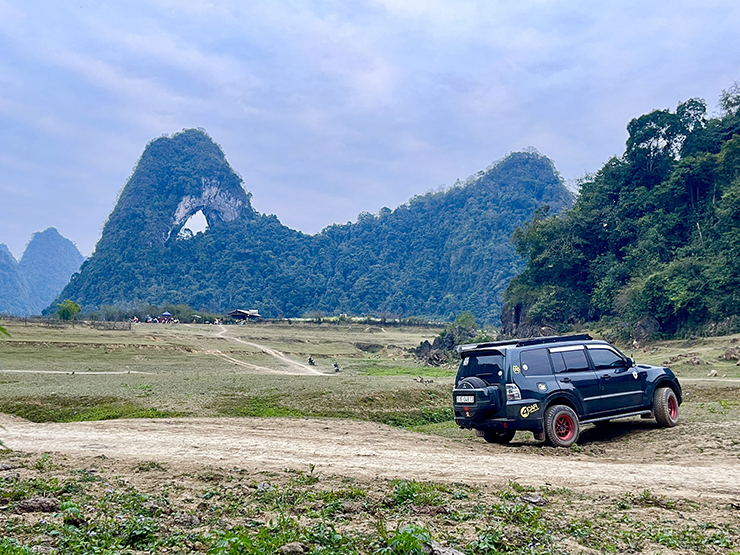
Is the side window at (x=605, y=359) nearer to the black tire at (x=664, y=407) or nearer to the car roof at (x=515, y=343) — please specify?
the car roof at (x=515, y=343)

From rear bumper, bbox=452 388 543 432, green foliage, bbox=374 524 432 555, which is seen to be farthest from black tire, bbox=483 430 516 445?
green foliage, bbox=374 524 432 555

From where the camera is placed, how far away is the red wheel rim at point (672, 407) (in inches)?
460

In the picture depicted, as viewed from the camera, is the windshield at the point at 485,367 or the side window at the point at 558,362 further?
the side window at the point at 558,362

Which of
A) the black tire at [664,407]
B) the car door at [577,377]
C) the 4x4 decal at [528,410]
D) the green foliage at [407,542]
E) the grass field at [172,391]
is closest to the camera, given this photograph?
the green foliage at [407,542]

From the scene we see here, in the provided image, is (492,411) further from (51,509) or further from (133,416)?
(133,416)

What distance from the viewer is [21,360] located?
3647cm

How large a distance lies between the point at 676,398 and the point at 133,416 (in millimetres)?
14044

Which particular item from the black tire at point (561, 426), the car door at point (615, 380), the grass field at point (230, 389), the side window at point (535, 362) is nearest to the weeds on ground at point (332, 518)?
the grass field at point (230, 389)

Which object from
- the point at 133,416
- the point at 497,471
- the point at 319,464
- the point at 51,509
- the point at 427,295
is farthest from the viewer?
the point at 427,295

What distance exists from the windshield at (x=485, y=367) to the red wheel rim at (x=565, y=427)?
1.39m

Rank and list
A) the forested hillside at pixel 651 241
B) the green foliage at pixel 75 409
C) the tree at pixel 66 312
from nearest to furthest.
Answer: the green foliage at pixel 75 409
the forested hillside at pixel 651 241
the tree at pixel 66 312

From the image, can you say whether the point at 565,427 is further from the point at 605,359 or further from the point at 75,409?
the point at 75,409

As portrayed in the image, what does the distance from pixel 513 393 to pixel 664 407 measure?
148 inches

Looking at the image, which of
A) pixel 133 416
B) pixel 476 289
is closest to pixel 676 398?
pixel 133 416
